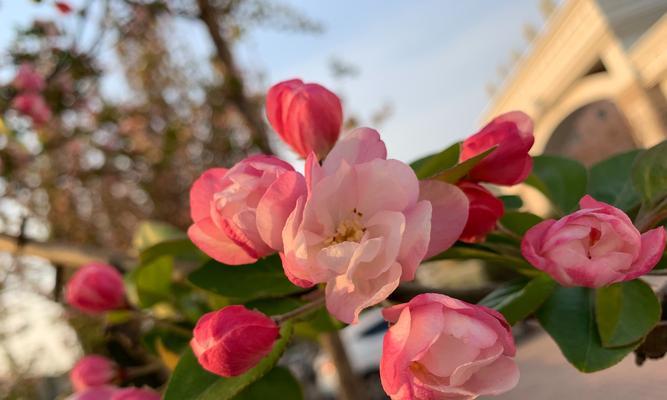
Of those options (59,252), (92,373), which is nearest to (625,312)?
(92,373)

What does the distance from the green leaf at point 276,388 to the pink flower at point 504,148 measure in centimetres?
25

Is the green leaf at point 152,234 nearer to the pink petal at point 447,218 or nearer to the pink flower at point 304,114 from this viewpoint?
the pink flower at point 304,114

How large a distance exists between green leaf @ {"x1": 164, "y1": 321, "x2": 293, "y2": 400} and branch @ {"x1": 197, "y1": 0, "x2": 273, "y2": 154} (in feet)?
8.06

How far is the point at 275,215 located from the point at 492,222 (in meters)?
0.18

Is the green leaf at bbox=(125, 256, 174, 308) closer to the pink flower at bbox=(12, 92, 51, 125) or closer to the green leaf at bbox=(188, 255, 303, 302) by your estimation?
the green leaf at bbox=(188, 255, 303, 302)

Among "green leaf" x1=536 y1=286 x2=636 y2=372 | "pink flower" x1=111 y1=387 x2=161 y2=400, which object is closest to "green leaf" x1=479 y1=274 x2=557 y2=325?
"green leaf" x1=536 y1=286 x2=636 y2=372

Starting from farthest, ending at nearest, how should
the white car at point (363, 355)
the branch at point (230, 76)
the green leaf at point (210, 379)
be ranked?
the white car at point (363, 355)
the branch at point (230, 76)
the green leaf at point (210, 379)

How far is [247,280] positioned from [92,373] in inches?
16.4

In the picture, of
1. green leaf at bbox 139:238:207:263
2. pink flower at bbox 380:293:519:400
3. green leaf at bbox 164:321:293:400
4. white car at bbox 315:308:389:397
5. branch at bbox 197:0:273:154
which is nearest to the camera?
pink flower at bbox 380:293:519:400

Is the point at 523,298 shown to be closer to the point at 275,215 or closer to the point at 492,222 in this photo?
the point at 492,222

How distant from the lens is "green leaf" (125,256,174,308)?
0.77 metres

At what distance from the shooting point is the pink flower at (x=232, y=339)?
0.38m

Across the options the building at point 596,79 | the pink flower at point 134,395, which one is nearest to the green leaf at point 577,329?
the pink flower at point 134,395

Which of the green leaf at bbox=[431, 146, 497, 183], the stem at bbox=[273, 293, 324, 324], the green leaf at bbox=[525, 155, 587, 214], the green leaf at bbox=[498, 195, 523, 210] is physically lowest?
the stem at bbox=[273, 293, 324, 324]
